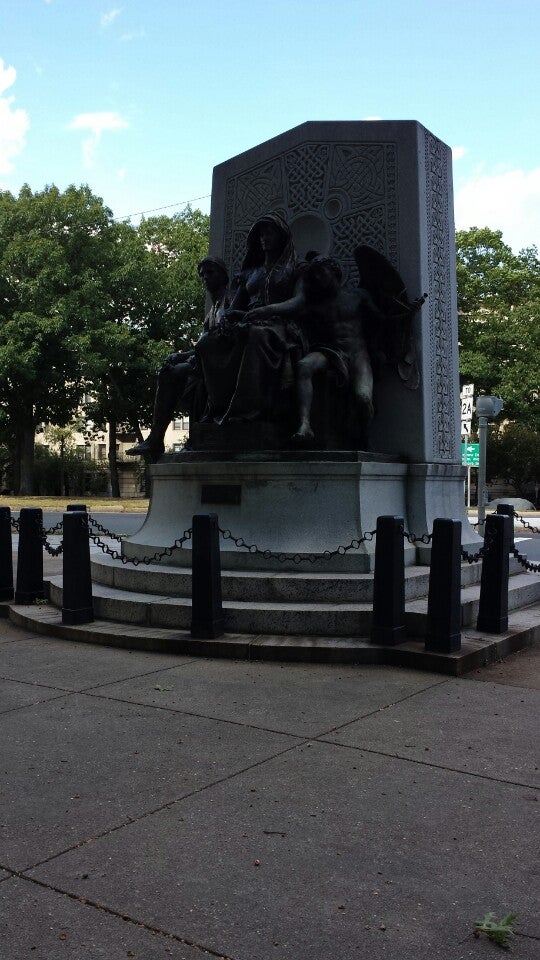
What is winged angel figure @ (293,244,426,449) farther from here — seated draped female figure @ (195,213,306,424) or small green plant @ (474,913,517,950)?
small green plant @ (474,913,517,950)

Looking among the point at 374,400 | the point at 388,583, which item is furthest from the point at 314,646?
the point at 374,400

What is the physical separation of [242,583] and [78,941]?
15.4ft

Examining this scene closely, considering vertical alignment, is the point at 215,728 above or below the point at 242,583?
below

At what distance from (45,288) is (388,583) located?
34.3 meters

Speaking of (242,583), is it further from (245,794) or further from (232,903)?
(232,903)

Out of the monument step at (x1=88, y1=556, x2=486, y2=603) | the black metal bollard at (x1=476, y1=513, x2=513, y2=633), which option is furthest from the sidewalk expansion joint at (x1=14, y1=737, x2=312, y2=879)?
the black metal bollard at (x1=476, y1=513, x2=513, y2=633)

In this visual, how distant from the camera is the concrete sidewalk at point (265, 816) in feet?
8.71

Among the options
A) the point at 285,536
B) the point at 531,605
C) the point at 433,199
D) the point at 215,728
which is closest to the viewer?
the point at 215,728

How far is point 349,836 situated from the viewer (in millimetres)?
3324

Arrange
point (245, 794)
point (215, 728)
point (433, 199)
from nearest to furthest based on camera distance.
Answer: point (245, 794) < point (215, 728) < point (433, 199)

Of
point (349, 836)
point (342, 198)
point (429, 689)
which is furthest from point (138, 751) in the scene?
point (342, 198)

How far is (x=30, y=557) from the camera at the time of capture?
8.44 meters

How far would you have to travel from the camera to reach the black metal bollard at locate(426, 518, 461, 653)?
6.11m

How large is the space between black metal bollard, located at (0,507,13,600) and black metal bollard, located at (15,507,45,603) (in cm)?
17
